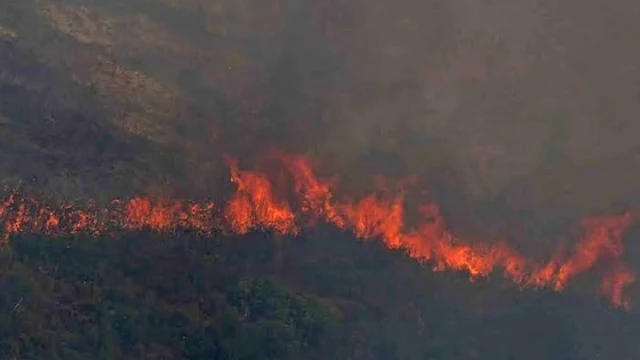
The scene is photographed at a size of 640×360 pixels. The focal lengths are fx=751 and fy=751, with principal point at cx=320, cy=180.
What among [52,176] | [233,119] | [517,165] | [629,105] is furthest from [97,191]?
[629,105]

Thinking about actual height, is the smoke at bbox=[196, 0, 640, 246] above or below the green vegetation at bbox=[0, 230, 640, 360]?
above

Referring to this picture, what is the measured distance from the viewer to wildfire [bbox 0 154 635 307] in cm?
3250

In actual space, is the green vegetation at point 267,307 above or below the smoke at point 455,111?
below

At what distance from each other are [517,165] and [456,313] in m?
8.66

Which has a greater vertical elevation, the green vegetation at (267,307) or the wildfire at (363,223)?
the wildfire at (363,223)

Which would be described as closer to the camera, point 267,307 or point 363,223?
point 267,307

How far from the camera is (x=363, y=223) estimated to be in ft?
114

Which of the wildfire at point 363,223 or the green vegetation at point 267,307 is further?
the wildfire at point 363,223

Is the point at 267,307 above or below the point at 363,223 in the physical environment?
below

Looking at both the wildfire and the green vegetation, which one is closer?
the green vegetation

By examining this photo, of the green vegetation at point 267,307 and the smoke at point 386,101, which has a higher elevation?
the smoke at point 386,101

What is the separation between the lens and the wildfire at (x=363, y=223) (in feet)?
107

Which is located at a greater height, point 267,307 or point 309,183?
point 309,183

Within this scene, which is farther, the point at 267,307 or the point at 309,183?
the point at 309,183
